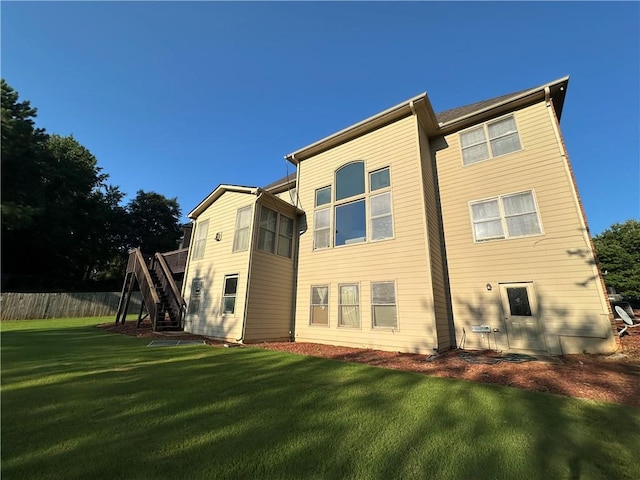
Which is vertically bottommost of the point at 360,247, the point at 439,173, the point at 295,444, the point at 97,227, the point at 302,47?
the point at 295,444

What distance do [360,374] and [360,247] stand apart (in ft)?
16.4

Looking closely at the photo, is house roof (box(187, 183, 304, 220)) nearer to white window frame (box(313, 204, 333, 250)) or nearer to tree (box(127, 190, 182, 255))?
white window frame (box(313, 204, 333, 250))

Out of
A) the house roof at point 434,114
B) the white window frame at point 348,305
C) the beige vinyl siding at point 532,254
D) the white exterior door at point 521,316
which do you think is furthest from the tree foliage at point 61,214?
the white exterior door at point 521,316

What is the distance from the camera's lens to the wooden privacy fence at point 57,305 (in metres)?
17.1

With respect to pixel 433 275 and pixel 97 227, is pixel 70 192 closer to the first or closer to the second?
pixel 97 227

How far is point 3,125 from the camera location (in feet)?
47.6

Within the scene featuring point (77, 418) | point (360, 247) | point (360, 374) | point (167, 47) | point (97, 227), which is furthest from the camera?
point (97, 227)

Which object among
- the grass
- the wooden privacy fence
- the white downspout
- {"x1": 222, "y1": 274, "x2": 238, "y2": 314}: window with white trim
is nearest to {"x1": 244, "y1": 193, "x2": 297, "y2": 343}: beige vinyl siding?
{"x1": 222, "y1": 274, "x2": 238, "y2": 314}: window with white trim

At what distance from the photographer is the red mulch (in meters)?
4.69

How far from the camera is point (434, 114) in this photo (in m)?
10.2

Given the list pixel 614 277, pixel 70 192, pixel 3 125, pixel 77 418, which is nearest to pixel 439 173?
pixel 77 418

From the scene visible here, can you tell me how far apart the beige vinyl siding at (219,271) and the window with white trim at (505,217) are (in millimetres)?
8341

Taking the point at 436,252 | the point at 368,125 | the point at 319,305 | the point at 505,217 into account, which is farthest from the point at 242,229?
the point at 505,217

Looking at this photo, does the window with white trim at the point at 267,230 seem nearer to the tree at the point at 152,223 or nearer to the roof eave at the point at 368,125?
the roof eave at the point at 368,125
